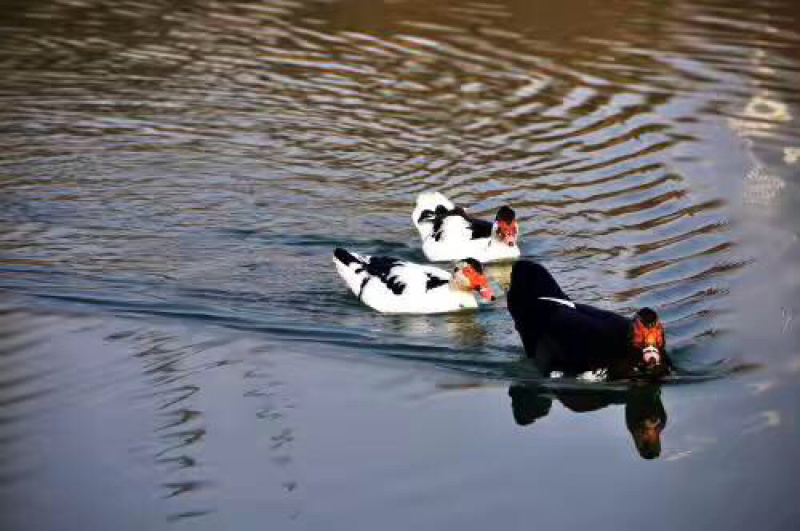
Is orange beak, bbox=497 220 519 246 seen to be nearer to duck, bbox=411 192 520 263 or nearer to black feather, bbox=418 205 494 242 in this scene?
duck, bbox=411 192 520 263

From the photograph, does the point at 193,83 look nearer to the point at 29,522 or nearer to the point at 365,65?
the point at 365,65

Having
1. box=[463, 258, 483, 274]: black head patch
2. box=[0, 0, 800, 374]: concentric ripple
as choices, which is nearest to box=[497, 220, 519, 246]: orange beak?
box=[0, 0, 800, 374]: concentric ripple

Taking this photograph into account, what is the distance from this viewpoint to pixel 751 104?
1697 centimetres

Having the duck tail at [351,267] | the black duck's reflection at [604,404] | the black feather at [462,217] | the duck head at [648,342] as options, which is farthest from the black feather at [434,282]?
→ the duck head at [648,342]

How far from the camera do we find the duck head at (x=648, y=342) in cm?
848

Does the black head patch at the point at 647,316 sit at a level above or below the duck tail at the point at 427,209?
above

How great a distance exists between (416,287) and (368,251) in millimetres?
1438

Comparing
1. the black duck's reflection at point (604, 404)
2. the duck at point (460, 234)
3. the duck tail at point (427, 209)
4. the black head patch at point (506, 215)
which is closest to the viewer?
the black duck's reflection at point (604, 404)

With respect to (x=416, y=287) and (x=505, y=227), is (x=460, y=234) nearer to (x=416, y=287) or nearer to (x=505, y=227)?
(x=505, y=227)

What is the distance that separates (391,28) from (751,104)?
5715 mm

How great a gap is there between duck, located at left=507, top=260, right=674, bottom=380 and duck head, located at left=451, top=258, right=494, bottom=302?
1.05 metres

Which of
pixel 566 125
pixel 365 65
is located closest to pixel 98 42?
pixel 365 65

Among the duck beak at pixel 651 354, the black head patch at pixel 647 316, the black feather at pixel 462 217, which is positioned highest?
the black head patch at pixel 647 316

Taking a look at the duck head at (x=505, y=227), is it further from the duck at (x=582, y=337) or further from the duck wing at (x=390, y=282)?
the duck at (x=582, y=337)
